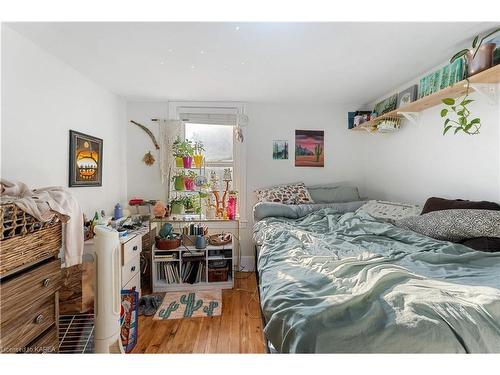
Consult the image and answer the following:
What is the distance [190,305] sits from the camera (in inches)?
90.2

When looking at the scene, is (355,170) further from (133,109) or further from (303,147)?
(133,109)

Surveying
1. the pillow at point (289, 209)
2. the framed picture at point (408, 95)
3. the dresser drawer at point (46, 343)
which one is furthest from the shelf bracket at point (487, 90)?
the dresser drawer at point (46, 343)

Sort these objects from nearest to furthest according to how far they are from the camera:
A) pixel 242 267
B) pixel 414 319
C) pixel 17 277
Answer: pixel 414 319
pixel 17 277
pixel 242 267

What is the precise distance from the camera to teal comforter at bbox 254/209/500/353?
2.23ft

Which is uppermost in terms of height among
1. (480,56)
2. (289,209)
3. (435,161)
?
(480,56)

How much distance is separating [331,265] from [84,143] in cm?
239

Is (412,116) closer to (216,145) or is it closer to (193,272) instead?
(216,145)

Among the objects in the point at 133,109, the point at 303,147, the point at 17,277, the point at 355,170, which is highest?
the point at 133,109

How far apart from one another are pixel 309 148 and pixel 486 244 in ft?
7.19

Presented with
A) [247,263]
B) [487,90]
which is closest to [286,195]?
[247,263]

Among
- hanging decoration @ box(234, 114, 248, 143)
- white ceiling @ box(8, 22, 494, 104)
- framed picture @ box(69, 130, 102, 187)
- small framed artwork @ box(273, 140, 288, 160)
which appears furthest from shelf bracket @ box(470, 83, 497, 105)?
framed picture @ box(69, 130, 102, 187)

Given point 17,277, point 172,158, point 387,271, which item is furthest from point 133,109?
point 387,271

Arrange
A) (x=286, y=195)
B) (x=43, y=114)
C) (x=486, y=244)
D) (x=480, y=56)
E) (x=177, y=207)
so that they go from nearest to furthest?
(x=486, y=244), (x=480, y=56), (x=43, y=114), (x=177, y=207), (x=286, y=195)

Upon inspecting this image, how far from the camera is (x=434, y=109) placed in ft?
7.23
